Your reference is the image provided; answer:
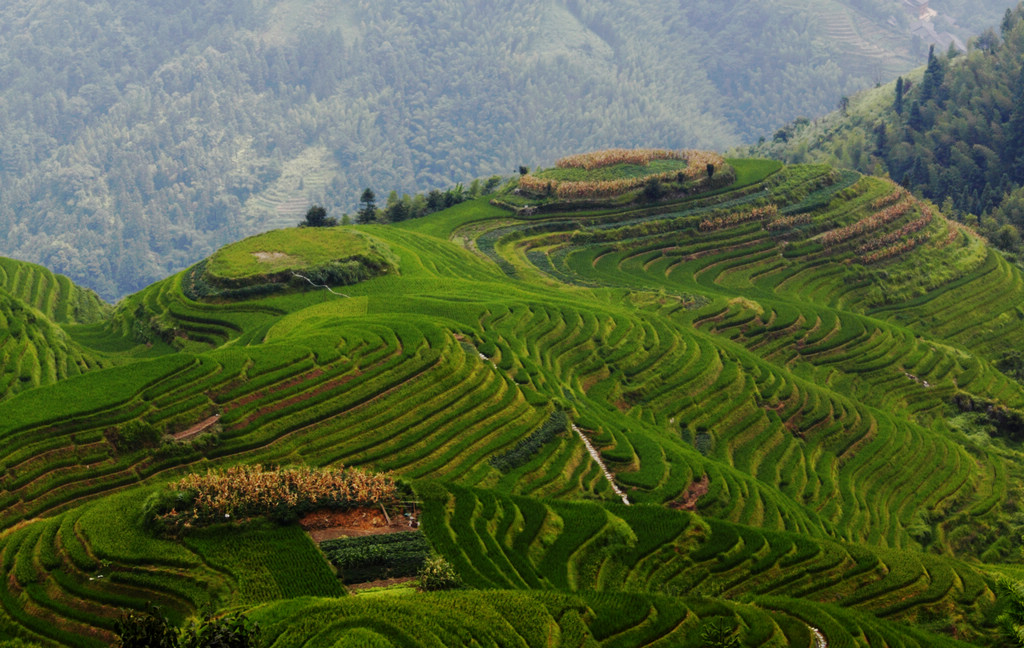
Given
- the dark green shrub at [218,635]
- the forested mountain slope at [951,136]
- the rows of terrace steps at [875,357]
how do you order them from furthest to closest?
the forested mountain slope at [951,136], the rows of terrace steps at [875,357], the dark green shrub at [218,635]

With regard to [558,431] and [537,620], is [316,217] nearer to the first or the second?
[558,431]

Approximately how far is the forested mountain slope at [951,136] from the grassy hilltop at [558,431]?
47.9 metres

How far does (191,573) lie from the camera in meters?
25.7

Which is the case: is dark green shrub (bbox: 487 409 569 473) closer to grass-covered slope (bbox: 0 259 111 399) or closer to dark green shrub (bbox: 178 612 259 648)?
dark green shrub (bbox: 178 612 259 648)

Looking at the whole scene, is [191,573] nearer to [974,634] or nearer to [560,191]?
[974,634]

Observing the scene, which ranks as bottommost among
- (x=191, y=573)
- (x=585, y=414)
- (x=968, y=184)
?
(x=968, y=184)

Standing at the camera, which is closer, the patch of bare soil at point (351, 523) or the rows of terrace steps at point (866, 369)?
the patch of bare soil at point (351, 523)

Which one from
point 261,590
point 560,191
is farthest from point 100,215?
point 261,590

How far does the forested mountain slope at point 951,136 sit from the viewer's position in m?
118

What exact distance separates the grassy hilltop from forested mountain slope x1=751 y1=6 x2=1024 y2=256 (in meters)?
47.9

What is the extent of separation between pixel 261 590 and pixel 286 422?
420 inches

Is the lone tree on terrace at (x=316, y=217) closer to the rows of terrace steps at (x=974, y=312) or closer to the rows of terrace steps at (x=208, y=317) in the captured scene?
the rows of terrace steps at (x=208, y=317)

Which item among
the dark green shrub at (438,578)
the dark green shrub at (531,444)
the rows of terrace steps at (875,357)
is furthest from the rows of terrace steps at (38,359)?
the rows of terrace steps at (875,357)

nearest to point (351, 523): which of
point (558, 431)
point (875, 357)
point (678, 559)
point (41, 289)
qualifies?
point (678, 559)
